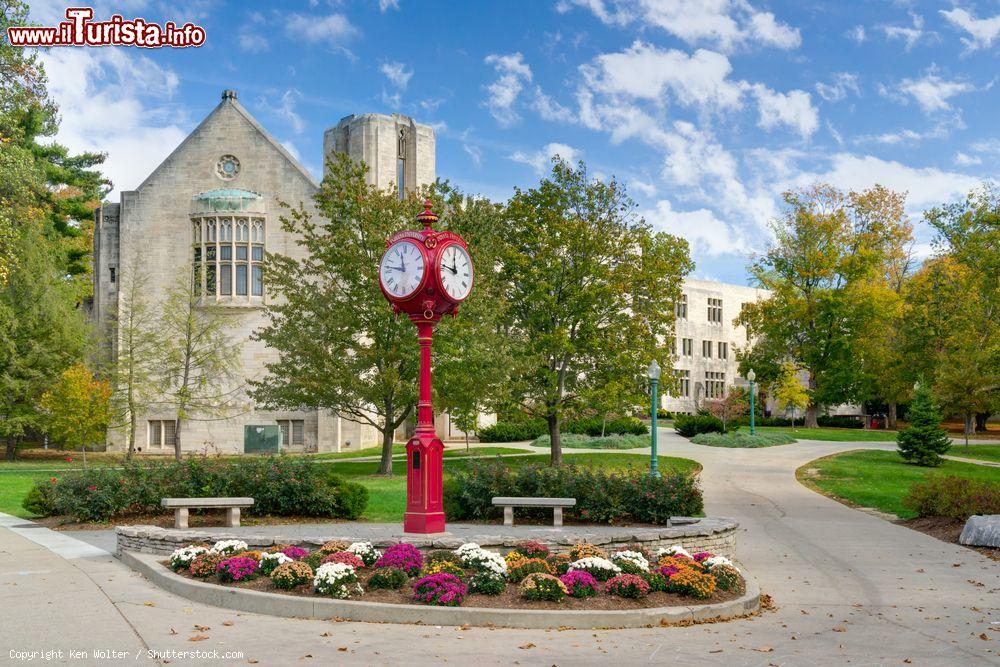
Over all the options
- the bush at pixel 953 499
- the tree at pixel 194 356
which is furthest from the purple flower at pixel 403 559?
the tree at pixel 194 356

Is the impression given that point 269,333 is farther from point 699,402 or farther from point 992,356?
point 699,402

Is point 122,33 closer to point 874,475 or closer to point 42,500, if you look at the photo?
point 42,500

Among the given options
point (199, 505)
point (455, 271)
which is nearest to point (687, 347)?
point (199, 505)

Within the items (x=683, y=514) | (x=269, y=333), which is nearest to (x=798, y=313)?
(x=269, y=333)

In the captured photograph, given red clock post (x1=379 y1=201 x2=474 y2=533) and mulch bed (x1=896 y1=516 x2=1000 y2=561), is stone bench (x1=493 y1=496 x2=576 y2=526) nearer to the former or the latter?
red clock post (x1=379 y1=201 x2=474 y2=533)

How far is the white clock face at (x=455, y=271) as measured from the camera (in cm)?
1341

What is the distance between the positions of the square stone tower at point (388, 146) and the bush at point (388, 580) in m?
34.2

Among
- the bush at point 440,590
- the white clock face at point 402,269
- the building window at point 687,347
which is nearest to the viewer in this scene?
the bush at point 440,590

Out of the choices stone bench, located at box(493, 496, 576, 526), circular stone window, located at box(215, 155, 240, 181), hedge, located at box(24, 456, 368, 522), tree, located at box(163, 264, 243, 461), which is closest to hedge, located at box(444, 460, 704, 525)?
stone bench, located at box(493, 496, 576, 526)

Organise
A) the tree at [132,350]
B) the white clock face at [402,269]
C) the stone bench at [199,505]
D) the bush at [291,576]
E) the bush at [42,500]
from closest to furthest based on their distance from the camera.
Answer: the bush at [291,576] < the white clock face at [402,269] < the stone bench at [199,505] < the bush at [42,500] < the tree at [132,350]

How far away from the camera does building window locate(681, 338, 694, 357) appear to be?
7619 cm

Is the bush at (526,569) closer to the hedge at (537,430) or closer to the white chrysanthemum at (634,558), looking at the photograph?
the white chrysanthemum at (634,558)

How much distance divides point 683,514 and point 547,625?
714 cm

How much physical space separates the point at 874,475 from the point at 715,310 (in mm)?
51725
